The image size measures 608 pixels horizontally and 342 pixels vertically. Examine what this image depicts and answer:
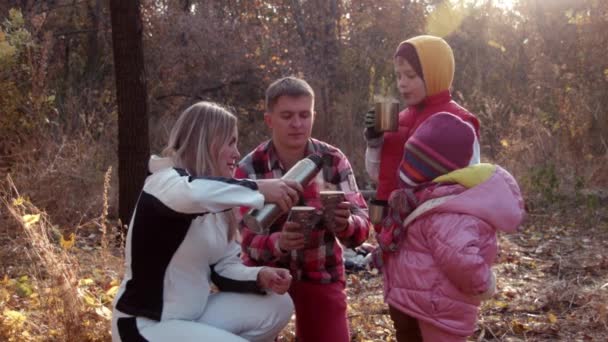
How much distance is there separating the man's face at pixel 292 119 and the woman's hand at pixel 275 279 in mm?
617

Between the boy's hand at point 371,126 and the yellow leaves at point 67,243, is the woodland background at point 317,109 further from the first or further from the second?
the boy's hand at point 371,126

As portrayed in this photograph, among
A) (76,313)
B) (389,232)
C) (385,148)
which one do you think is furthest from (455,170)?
(76,313)

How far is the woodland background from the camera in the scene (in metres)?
4.43

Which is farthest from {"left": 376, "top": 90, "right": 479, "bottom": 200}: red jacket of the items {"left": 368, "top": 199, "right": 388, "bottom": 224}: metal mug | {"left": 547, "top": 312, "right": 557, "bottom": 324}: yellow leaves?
{"left": 547, "top": 312, "right": 557, "bottom": 324}: yellow leaves

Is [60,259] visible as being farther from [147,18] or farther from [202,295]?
[147,18]

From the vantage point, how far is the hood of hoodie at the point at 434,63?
332 centimetres

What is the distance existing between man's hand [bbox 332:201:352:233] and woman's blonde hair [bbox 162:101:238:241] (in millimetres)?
520

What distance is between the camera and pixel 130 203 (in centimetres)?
665

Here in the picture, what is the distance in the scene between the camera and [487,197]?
2881 millimetres

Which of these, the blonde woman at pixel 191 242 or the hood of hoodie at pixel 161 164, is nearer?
the blonde woman at pixel 191 242

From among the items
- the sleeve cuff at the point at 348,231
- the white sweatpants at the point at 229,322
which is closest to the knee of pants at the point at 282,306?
the white sweatpants at the point at 229,322

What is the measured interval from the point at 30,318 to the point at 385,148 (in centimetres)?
212

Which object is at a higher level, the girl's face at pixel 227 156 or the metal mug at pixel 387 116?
the metal mug at pixel 387 116

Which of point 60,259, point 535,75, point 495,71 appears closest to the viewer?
point 60,259
